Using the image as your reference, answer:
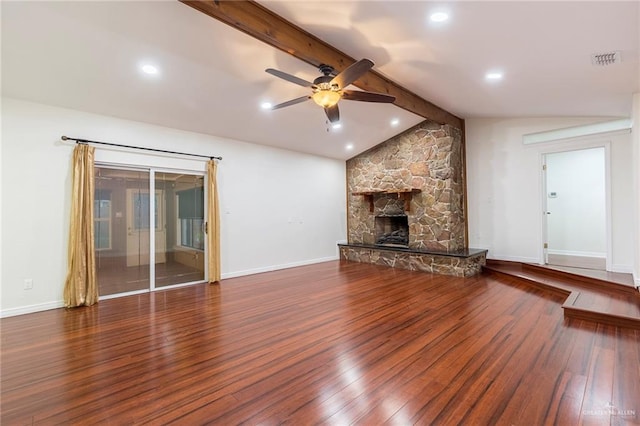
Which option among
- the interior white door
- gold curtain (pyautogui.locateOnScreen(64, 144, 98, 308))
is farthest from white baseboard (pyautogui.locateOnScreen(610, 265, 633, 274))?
gold curtain (pyautogui.locateOnScreen(64, 144, 98, 308))

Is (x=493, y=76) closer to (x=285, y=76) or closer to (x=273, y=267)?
(x=285, y=76)

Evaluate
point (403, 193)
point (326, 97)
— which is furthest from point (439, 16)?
point (403, 193)

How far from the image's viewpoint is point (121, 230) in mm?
4727

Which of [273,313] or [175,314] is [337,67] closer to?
[273,313]

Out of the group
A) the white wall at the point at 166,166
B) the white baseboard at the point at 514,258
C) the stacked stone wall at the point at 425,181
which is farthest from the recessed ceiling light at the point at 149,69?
the white baseboard at the point at 514,258

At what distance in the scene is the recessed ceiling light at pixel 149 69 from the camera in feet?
11.2

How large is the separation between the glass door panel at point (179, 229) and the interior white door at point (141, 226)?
18mm

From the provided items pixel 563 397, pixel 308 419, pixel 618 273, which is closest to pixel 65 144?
pixel 308 419

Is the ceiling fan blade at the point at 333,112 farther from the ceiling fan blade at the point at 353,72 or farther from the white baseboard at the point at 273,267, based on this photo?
the white baseboard at the point at 273,267

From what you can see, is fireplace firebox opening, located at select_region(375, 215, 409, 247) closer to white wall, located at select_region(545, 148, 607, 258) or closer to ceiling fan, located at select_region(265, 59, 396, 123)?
white wall, located at select_region(545, 148, 607, 258)

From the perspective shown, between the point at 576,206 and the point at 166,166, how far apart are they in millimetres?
8836

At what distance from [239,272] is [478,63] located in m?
5.29

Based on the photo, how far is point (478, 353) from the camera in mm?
2604

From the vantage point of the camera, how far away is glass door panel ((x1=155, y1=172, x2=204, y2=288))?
203 inches
